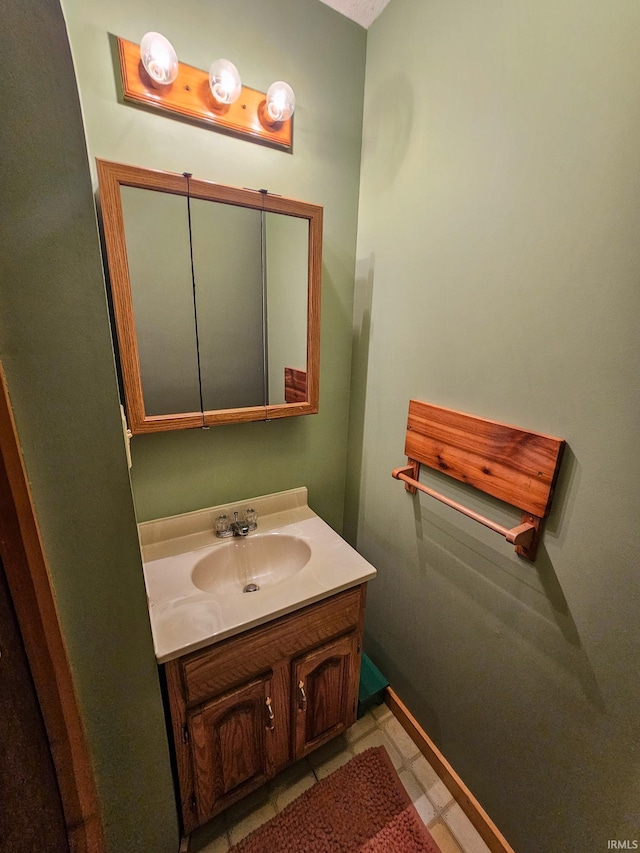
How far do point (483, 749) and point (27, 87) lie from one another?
5.94 feet

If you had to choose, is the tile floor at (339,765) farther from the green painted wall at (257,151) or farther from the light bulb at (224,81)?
the light bulb at (224,81)

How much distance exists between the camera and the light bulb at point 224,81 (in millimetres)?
940

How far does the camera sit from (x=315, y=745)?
1.17 m

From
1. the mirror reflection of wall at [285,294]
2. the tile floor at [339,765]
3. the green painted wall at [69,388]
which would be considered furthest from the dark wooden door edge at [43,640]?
the mirror reflection of wall at [285,294]

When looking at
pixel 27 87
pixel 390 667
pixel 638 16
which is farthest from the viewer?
pixel 390 667

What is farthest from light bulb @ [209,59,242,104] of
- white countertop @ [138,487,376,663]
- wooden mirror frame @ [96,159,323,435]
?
white countertop @ [138,487,376,663]

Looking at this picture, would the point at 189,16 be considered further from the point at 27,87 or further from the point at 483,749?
the point at 483,749

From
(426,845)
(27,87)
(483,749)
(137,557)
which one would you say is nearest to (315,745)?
(426,845)

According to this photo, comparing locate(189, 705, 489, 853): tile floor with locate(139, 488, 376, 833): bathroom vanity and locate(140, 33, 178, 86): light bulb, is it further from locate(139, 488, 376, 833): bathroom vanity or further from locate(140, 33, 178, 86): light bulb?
locate(140, 33, 178, 86): light bulb

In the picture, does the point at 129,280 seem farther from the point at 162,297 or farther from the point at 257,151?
the point at 257,151

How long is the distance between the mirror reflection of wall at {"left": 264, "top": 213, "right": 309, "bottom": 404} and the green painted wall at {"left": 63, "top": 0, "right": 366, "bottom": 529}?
12 cm

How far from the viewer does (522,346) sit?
84 cm

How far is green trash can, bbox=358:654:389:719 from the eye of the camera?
1.37m

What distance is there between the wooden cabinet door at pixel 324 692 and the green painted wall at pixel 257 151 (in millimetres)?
583
